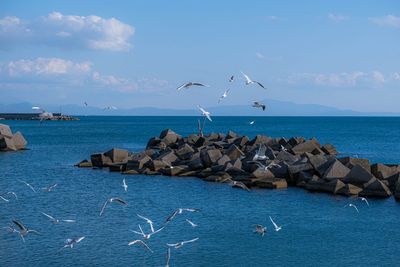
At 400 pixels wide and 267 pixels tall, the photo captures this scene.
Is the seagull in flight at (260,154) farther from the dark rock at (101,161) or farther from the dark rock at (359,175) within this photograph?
the dark rock at (101,161)

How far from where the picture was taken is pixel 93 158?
50.8 metres

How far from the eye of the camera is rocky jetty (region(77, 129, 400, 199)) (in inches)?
1380

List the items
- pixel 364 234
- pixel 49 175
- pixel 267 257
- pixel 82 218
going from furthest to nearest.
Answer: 1. pixel 49 175
2. pixel 82 218
3. pixel 364 234
4. pixel 267 257

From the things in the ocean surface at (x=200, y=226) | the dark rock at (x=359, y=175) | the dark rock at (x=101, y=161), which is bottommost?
Answer: the ocean surface at (x=200, y=226)

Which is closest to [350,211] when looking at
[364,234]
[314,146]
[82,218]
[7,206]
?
[364,234]

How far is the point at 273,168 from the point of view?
40.5m

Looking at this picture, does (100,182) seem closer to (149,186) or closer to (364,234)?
(149,186)

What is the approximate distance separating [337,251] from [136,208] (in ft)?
38.4

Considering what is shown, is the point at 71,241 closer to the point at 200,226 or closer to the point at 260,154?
the point at 200,226

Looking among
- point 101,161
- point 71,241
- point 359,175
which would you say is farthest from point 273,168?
point 71,241

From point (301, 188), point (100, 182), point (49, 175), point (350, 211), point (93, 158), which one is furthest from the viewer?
point (93, 158)

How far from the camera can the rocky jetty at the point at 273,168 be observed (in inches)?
1380

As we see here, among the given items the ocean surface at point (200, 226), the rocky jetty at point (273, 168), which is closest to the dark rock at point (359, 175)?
the rocky jetty at point (273, 168)

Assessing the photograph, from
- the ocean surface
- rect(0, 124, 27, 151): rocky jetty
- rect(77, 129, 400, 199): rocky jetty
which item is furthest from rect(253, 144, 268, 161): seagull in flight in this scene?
rect(0, 124, 27, 151): rocky jetty
